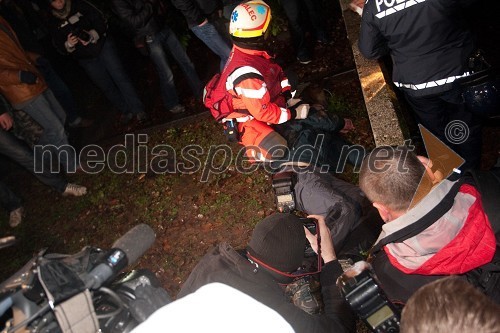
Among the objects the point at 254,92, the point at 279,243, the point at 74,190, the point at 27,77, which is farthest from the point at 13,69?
the point at 279,243

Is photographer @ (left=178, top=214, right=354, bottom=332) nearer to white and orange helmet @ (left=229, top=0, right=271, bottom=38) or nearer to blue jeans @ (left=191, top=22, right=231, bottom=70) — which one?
white and orange helmet @ (left=229, top=0, right=271, bottom=38)

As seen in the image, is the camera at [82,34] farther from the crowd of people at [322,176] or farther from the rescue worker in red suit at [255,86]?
the rescue worker in red suit at [255,86]

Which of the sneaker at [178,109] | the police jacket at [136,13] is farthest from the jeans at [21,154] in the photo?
the police jacket at [136,13]

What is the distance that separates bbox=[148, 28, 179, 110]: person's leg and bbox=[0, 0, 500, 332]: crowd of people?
0.02 metres

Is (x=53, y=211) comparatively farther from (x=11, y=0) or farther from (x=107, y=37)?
(x=11, y=0)

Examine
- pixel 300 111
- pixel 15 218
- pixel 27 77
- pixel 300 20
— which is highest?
pixel 300 20

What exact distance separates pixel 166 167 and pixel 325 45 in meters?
3.46

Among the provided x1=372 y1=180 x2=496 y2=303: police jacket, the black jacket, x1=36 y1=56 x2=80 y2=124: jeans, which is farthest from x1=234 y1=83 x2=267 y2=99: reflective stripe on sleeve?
x1=36 y1=56 x2=80 y2=124: jeans

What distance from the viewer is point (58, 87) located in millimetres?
6953

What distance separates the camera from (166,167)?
21.1 feet

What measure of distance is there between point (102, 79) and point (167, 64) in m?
1.16

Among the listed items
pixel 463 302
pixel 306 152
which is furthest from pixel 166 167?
pixel 463 302

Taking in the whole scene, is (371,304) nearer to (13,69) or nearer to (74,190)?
(13,69)

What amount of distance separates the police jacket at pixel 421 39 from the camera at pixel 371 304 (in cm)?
212
